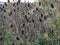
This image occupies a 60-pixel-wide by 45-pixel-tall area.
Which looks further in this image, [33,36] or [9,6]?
[9,6]

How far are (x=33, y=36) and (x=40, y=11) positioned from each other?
66 cm

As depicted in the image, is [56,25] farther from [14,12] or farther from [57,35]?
[14,12]

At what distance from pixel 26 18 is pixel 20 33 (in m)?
0.29

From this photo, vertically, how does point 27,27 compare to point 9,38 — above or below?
above

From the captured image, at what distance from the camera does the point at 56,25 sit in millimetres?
4484

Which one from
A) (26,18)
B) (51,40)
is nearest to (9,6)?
(26,18)

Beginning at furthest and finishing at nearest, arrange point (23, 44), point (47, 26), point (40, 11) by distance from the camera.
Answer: point (40, 11)
point (47, 26)
point (23, 44)

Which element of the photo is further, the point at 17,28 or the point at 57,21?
the point at 57,21

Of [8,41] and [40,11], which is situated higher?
[40,11]

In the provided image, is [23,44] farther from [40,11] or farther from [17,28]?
[40,11]

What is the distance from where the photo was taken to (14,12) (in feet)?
14.8

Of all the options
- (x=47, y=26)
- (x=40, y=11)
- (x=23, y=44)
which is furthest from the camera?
(x=40, y=11)

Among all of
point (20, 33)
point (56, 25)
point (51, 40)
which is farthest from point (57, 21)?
point (20, 33)

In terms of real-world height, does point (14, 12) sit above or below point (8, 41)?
above
